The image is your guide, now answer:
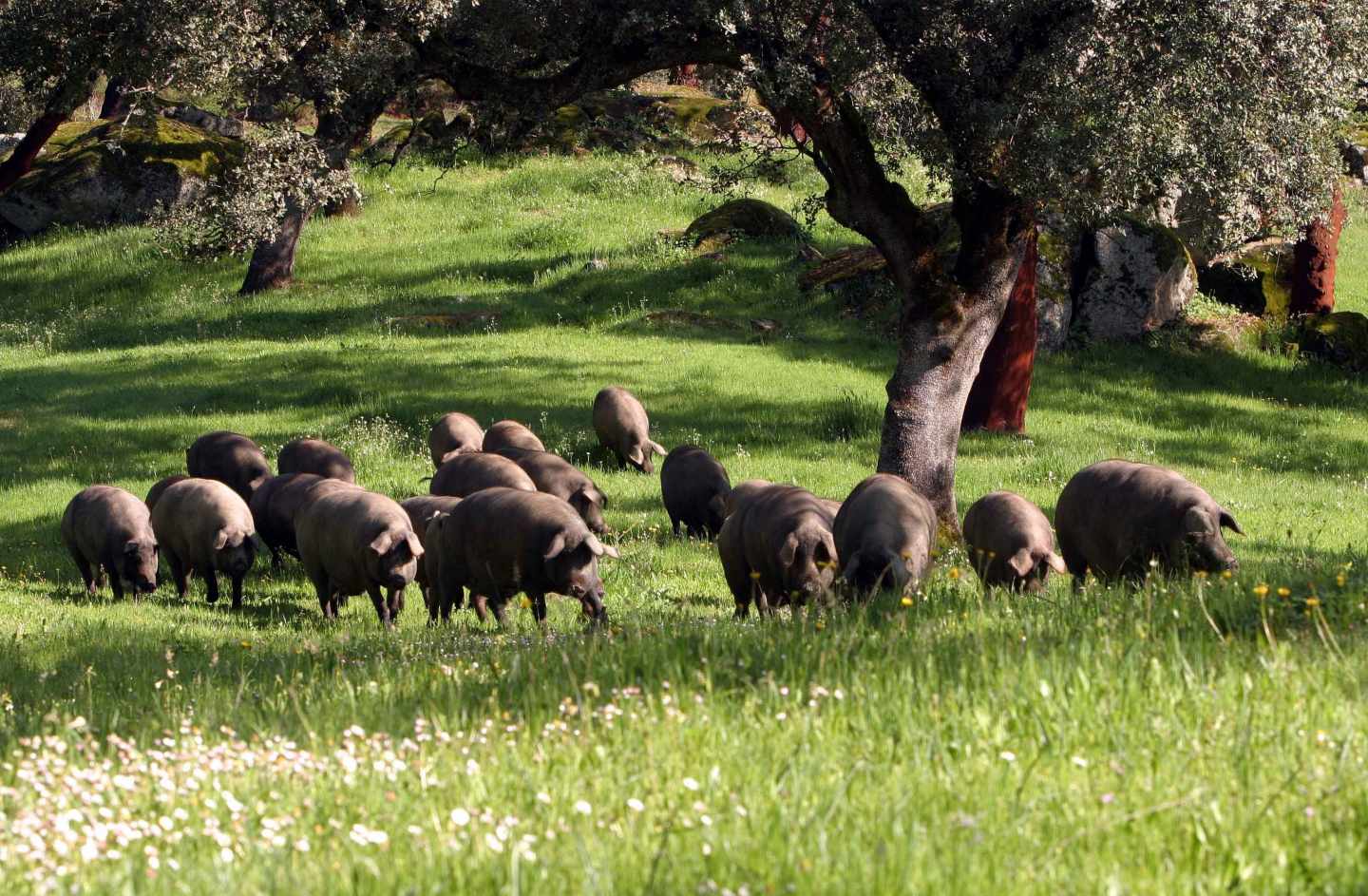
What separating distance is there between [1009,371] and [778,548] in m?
11.8

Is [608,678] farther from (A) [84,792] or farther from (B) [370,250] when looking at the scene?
(B) [370,250]

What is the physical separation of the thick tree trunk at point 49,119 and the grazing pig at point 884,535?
14.4 metres

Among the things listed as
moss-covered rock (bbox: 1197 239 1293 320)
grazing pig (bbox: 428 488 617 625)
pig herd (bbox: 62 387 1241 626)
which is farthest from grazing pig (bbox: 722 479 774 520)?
moss-covered rock (bbox: 1197 239 1293 320)

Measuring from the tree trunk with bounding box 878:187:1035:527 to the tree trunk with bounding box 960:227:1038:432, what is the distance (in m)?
6.14

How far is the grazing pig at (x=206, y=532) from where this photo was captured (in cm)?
1566

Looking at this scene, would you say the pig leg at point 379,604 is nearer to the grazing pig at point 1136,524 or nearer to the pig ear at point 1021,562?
the pig ear at point 1021,562

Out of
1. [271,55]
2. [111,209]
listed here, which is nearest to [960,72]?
[271,55]

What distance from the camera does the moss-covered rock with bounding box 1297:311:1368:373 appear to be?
28469mm

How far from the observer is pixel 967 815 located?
441 centimetres


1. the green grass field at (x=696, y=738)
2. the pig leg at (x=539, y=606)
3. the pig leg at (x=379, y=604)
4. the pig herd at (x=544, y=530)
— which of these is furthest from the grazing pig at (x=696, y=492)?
the pig leg at (x=539, y=606)

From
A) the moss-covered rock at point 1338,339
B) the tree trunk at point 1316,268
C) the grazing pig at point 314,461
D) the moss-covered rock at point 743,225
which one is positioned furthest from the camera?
the moss-covered rock at point 743,225

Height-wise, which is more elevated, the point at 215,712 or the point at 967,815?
the point at 967,815

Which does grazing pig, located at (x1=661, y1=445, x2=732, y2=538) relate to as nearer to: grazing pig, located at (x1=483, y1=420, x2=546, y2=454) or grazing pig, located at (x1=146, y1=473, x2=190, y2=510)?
grazing pig, located at (x1=483, y1=420, x2=546, y2=454)

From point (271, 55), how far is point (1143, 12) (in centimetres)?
1081
